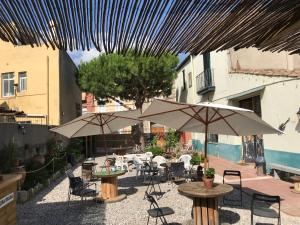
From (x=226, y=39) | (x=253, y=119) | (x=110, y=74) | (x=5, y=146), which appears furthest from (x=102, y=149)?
(x=226, y=39)

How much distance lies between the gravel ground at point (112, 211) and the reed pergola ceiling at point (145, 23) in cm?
556

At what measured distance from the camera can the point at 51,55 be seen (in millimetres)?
22672

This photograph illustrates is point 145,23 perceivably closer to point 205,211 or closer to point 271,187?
point 205,211

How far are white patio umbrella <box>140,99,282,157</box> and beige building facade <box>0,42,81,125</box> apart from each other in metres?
15.5

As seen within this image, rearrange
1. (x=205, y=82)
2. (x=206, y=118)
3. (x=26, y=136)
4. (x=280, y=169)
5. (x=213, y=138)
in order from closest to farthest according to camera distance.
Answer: (x=206, y=118) → (x=280, y=169) → (x=26, y=136) → (x=205, y=82) → (x=213, y=138)

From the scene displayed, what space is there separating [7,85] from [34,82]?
7.61 feet

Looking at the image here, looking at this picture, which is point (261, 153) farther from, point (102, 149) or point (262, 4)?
point (102, 149)

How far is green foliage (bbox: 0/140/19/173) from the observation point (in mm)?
10945

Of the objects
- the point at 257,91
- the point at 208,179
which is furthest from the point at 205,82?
the point at 208,179

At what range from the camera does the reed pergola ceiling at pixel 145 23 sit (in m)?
1.92

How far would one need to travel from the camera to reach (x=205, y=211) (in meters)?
6.80

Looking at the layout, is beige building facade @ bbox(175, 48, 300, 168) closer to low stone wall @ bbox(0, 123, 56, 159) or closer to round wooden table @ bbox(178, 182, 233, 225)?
round wooden table @ bbox(178, 182, 233, 225)

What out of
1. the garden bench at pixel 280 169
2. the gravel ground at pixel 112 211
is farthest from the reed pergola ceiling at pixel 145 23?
the garden bench at pixel 280 169

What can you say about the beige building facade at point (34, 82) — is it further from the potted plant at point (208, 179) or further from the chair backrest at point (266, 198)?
the chair backrest at point (266, 198)
